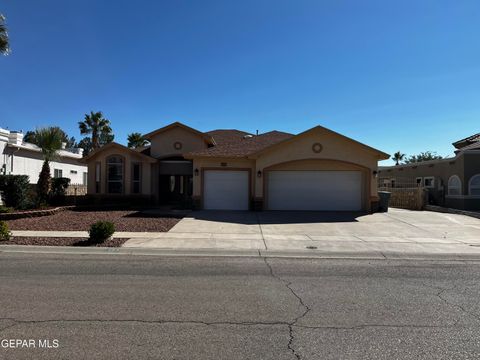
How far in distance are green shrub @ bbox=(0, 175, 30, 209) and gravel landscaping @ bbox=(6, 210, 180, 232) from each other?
219cm

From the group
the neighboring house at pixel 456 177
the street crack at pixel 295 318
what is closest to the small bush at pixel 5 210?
the street crack at pixel 295 318

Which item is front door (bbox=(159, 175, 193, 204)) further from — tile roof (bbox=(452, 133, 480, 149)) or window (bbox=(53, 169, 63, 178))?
tile roof (bbox=(452, 133, 480, 149))

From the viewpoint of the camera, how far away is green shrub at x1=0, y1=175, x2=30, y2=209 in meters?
18.8

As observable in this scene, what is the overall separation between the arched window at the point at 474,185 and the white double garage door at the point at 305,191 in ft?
27.6

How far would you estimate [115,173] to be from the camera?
24.3 meters

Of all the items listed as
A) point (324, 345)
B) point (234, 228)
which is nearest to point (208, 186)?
point (234, 228)

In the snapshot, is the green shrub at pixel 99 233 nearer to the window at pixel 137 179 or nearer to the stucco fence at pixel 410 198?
the window at pixel 137 179

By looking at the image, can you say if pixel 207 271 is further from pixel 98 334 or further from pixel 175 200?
pixel 175 200

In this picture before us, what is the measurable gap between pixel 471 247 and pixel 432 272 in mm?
4297

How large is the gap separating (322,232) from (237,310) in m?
9.07

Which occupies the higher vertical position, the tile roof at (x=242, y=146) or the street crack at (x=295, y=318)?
the tile roof at (x=242, y=146)

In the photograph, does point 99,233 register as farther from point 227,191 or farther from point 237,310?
point 227,191

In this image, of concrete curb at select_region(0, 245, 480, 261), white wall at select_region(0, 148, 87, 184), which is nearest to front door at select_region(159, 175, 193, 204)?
white wall at select_region(0, 148, 87, 184)

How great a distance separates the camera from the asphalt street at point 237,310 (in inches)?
166
